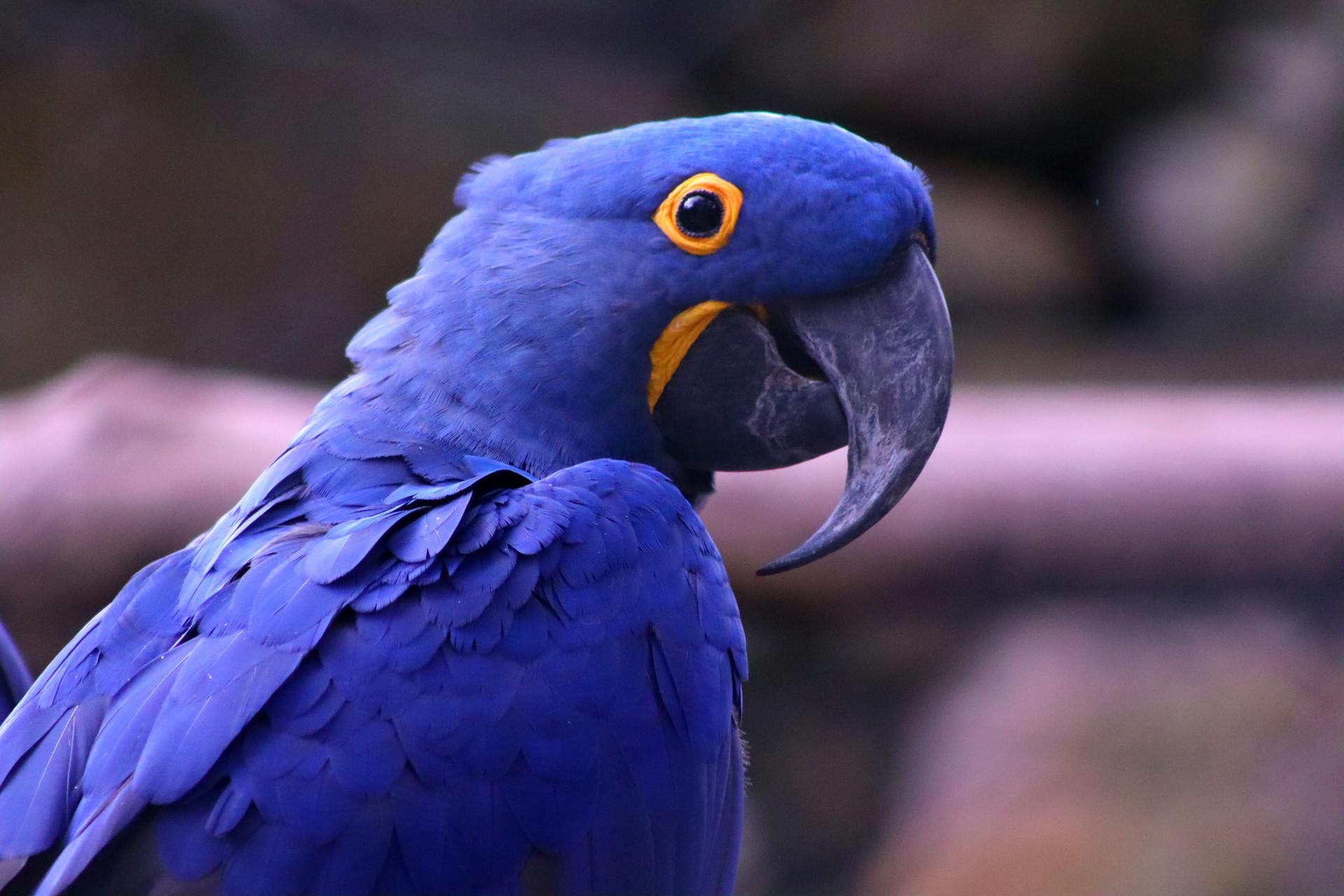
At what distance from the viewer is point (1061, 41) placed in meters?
6.11

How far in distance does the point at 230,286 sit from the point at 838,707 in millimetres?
3220

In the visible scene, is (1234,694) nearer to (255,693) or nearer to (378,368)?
(378,368)

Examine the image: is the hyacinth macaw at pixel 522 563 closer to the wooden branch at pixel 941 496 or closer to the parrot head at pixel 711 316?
the parrot head at pixel 711 316

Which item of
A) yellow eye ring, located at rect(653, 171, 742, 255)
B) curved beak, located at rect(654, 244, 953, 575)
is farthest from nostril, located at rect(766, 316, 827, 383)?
yellow eye ring, located at rect(653, 171, 742, 255)

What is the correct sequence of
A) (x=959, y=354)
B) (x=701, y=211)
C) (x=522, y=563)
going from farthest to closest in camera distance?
1. (x=959, y=354)
2. (x=701, y=211)
3. (x=522, y=563)

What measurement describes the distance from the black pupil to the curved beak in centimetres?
12

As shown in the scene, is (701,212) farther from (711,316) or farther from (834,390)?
(834,390)

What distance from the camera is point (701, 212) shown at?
164cm

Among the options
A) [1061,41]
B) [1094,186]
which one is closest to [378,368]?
[1061,41]

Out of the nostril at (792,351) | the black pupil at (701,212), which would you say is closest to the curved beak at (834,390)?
the nostril at (792,351)

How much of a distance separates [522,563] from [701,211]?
529mm

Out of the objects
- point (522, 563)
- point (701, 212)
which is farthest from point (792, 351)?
point (522, 563)

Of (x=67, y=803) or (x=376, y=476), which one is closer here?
(x=67, y=803)

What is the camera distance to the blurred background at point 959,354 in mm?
3260
